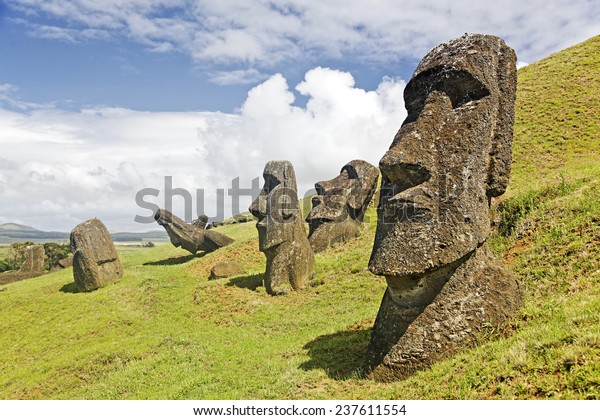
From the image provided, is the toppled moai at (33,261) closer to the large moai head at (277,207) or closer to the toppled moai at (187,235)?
the toppled moai at (187,235)

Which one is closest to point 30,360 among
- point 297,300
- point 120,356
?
point 120,356

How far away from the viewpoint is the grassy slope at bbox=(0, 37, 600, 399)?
6.09 metres

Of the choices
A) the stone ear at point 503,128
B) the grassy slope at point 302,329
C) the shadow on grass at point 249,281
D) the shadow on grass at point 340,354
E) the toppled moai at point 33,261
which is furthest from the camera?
the toppled moai at point 33,261

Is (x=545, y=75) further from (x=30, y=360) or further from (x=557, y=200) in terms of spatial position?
(x=30, y=360)

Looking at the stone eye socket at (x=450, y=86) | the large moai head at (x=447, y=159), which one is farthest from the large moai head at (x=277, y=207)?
the stone eye socket at (x=450, y=86)

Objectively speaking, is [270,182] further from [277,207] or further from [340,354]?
[340,354]

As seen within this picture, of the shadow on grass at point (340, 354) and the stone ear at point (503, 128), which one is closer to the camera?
the stone ear at point (503, 128)

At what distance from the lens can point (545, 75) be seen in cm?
3812

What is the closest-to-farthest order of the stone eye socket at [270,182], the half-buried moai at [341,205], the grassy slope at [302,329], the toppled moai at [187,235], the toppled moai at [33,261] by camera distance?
the grassy slope at [302,329]
the stone eye socket at [270,182]
the half-buried moai at [341,205]
the toppled moai at [187,235]
the toppled moai at [33,261]

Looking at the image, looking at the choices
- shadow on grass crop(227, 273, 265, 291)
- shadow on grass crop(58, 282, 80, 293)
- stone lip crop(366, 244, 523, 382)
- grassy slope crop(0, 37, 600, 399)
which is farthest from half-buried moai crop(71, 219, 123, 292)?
stone lip crop(366, 244, 523, 382)

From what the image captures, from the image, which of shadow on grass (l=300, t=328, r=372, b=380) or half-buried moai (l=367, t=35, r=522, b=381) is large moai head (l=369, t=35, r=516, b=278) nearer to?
half-buried moai (l=367, t=35, r=522, b=381)

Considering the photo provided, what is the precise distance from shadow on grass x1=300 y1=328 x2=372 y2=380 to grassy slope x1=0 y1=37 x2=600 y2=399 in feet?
0.14

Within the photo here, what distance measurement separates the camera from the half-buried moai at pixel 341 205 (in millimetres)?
24344

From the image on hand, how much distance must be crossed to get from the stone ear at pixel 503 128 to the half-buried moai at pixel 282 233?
1073cm
